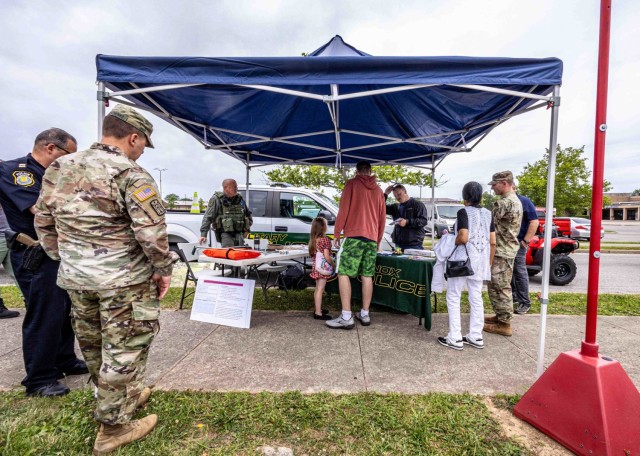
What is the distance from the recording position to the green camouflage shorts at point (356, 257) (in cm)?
391

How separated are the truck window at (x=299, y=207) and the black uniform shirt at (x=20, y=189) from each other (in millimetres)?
4729

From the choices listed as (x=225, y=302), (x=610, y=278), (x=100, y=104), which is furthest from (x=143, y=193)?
(x=610, y=278)

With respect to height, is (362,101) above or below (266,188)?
above

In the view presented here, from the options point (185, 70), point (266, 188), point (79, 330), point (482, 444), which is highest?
point (185, 70)

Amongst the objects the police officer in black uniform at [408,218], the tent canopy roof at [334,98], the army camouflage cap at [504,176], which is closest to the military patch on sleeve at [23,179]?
the tent canopy roof at [334,98]

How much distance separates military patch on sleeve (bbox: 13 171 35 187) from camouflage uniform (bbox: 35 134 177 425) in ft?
2.32

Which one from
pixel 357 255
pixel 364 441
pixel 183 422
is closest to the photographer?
pixel 364 441

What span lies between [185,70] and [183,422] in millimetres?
2684

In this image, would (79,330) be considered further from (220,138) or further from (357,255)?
(220,138)

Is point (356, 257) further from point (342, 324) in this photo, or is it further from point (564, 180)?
point (564, 180)

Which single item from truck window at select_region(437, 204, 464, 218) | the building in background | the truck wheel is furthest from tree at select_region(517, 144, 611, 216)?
the building in background

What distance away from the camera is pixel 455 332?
3387 millimetres

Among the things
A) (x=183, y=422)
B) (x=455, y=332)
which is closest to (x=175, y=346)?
(x=183, y=422)

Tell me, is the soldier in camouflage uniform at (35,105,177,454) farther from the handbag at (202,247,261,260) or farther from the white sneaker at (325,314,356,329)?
the white sneaker at (325,314,356,329)
